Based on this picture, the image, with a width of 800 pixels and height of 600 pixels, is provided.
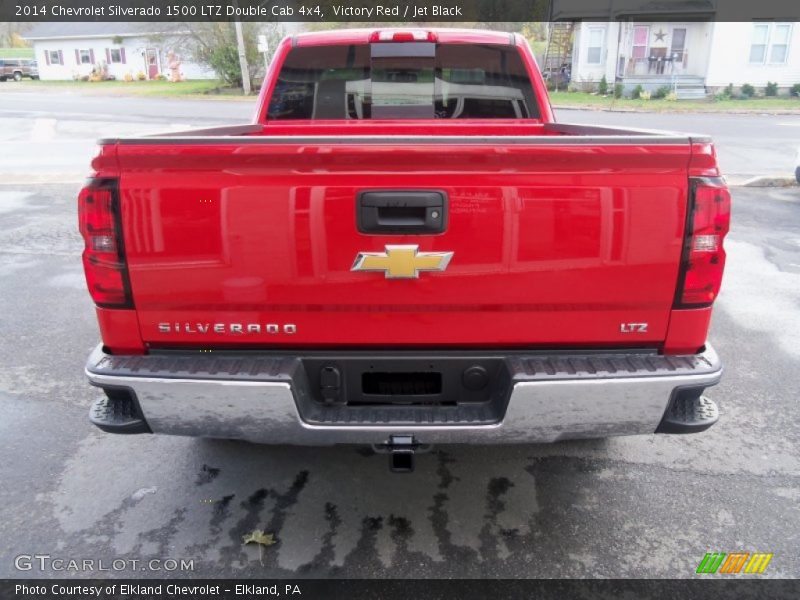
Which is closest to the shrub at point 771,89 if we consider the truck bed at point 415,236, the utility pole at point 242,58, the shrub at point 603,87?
the shrub at point 603,87

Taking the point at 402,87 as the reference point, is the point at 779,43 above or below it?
above

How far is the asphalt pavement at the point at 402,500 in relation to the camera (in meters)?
2.76

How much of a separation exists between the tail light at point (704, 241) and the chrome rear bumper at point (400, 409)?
0.26m

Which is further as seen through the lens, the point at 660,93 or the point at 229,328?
the point at 660,93

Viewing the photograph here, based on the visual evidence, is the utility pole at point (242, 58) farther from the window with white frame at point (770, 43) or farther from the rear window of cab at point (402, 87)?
the rear window of cab at point (402, 87)

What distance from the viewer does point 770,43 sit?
28531 mm

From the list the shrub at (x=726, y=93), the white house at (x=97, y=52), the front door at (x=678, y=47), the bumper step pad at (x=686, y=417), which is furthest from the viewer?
the white house at (x=97, y=52)

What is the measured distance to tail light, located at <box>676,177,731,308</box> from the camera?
2271mm

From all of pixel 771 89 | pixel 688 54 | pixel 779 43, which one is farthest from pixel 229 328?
pixel 688 54

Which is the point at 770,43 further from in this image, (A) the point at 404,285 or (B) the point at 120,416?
(B) the point at 120,416

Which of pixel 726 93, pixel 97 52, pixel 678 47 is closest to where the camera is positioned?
pixel 726 93

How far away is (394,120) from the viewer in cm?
434

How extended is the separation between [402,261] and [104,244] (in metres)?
1.11

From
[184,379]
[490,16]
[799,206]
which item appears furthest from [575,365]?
[490,16]
